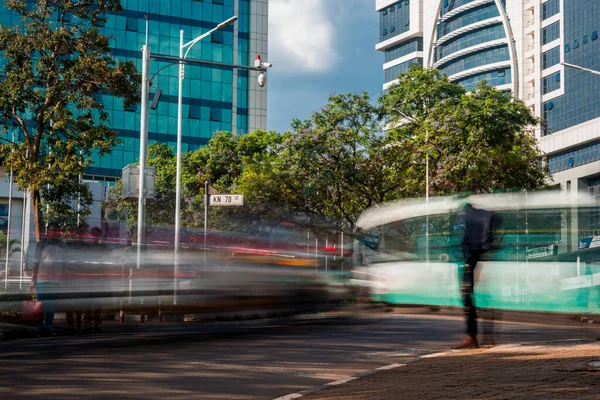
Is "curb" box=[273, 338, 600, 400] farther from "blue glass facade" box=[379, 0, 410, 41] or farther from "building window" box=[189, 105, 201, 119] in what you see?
"blue glass facade" box=[379, 0, 410, 41]

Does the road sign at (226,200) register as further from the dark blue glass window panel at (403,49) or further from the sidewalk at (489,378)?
the dark blue glass window panel at (403,49)

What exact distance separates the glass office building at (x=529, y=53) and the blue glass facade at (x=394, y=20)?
0.38ft

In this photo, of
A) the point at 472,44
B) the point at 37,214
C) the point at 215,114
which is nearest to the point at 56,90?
the point at 37,214

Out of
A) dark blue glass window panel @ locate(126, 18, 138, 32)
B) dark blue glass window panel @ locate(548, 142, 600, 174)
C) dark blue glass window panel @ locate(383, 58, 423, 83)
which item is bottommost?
dark blue glass window panel @ locate(548, 142, 600, 174)

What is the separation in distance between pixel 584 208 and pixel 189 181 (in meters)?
31.1

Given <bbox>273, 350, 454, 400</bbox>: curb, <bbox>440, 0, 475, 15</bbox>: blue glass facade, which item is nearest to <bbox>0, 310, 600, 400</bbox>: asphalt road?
<bbox>273, 350, 454, 400</bbox>: curb

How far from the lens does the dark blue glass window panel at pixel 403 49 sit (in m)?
103

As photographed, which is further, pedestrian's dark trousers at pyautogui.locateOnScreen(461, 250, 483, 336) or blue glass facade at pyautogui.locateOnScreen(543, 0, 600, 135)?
blue glass facade at pyautogui.locateOnScreen(543, 0, 600, 135)

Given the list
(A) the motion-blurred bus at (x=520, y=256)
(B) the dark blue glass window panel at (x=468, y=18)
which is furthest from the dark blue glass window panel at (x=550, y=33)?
(A) the motion-blurred bus at (x=520, y=256)

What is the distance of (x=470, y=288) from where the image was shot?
10.7 meters

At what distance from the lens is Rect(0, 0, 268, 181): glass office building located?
72938 mm

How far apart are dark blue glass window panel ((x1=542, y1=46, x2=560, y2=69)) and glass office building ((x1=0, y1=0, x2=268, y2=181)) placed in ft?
74.6

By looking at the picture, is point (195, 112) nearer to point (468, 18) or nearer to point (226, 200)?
point (468, 18)

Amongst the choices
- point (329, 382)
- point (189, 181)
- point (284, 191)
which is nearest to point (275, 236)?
point (329, 382)
